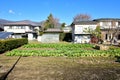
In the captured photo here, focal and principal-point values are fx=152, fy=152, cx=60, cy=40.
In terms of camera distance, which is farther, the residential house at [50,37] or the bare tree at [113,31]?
the residential house at [50,37]

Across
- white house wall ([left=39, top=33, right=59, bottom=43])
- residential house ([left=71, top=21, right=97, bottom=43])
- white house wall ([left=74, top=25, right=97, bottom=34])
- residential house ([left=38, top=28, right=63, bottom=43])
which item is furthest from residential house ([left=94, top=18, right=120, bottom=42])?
white house wall ([left=39, top=33, right=59, bottom=43])

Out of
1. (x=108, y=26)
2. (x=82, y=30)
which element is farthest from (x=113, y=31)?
(x=82, y=30)

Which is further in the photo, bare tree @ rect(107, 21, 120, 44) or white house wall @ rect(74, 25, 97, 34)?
white house wall @ rect(74, 25, 97, 34)

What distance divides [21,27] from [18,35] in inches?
117

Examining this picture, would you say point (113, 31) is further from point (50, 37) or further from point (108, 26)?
point (50, 37)

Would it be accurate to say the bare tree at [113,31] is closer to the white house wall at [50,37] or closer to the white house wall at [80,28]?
the white house wall at [80,28]

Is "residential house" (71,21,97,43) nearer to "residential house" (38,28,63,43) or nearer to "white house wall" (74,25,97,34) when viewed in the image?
"white house wall" (74,25,97,34)

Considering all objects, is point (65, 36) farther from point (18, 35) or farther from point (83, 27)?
point (18, 35)

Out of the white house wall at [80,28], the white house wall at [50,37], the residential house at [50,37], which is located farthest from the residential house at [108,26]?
the white house wall at [50,37]

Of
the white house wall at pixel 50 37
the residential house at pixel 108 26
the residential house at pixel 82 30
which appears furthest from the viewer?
the white house wall at pixel 50 37

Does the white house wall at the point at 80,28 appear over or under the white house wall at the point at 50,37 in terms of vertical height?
over

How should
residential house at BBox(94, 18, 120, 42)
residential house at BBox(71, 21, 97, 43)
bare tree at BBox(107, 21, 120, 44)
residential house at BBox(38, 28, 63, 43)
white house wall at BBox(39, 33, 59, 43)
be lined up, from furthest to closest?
white house wall at BBox(39, 33, 59, 43), residential house at BBox(38, 28, 63, 43), residential house at BBox(71, 21, 97, 43), residential house at BBox(94, 18, 120, 42), bare tree at BBox(107, 21, 120, 44)

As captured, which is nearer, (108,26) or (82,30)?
(82,30)

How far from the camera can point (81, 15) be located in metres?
78.8
